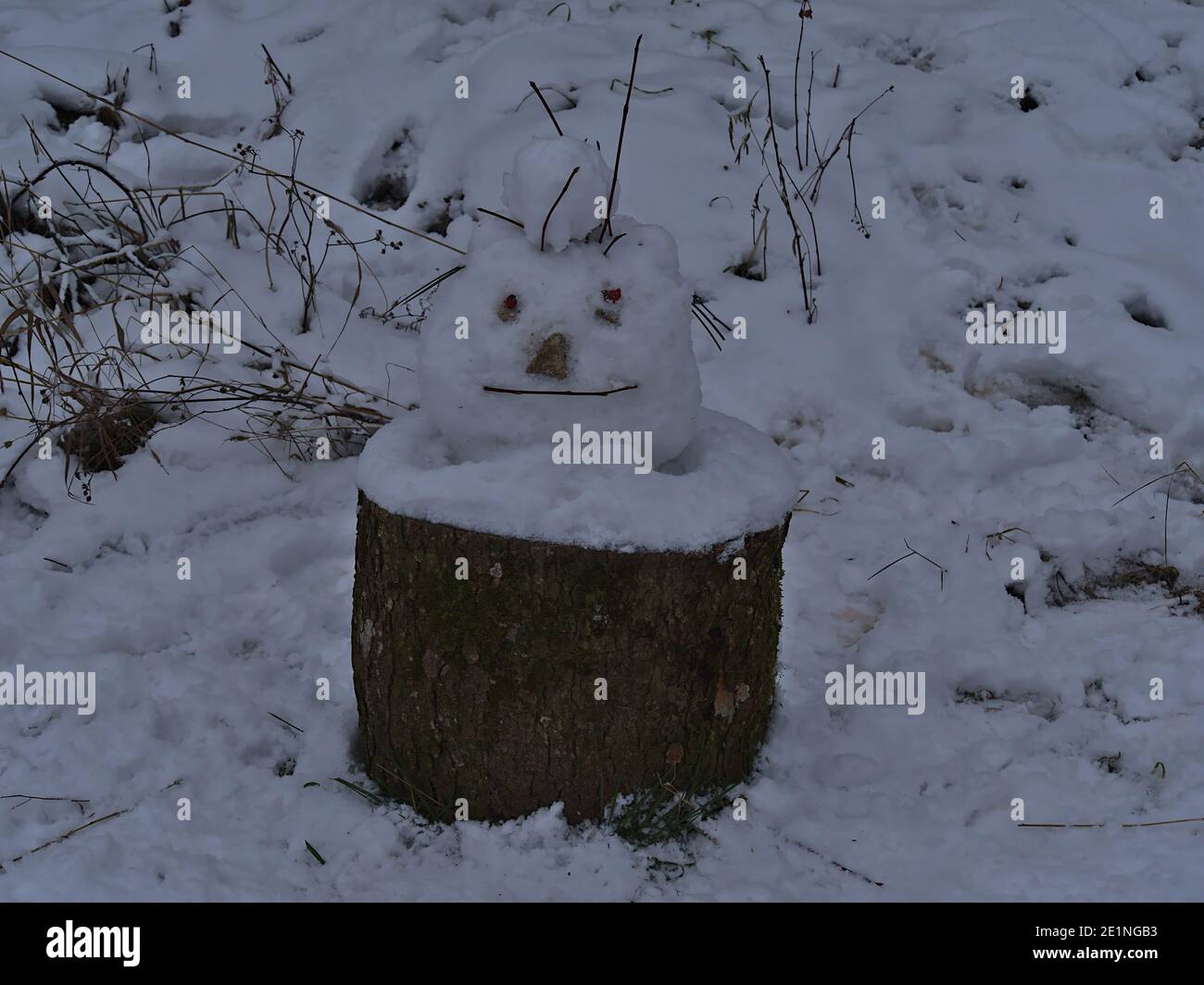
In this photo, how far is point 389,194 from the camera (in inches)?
166

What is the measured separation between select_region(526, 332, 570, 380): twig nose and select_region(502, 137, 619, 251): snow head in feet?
0.58

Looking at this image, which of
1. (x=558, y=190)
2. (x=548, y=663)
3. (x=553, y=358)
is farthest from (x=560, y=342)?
(x=548, y=663)

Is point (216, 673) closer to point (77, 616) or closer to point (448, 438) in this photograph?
point (77, 616)

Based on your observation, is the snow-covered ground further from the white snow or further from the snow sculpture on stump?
the white snow

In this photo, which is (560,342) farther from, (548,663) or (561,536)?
(548,663)

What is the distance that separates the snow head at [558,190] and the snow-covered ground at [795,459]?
1.11 meters

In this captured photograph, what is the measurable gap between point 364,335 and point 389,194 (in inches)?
32.3

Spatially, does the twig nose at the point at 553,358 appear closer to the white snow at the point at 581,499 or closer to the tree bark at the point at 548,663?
the white snow at the point at 581,499

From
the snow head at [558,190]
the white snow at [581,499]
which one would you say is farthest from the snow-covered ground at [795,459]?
the snow head at [558,190]

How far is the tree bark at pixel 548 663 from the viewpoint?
1.98 m

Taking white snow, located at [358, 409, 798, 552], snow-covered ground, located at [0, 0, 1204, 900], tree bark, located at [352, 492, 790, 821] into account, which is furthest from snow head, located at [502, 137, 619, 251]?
snow-covered ground, located at [0, 0, 1204, 900]

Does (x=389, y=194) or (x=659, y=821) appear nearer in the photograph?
(x=659, y=821)

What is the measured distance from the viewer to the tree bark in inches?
78.1

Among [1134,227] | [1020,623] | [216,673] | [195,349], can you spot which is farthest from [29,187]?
[1134,227]
